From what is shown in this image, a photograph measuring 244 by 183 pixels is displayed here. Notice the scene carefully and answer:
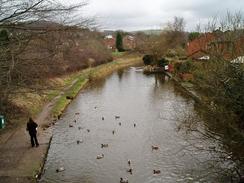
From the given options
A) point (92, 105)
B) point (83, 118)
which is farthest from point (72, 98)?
point (83, 118)

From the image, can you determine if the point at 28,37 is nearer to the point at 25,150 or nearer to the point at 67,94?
the point at 25,150

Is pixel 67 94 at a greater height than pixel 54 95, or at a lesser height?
lesser

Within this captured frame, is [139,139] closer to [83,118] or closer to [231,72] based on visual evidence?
[83,118]

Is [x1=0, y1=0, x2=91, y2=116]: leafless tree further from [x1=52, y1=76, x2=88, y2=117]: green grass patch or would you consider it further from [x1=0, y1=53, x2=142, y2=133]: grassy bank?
[x1=52, y1=76, x2=88, y2=117]: green grass patch

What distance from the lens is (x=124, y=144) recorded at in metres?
19.8

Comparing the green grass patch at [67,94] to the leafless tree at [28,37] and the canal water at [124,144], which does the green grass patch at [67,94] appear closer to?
the canal water at [124,144]

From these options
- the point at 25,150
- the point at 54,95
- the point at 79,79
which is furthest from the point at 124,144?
the point at 79,79

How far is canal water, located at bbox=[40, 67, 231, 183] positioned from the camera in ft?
51.1

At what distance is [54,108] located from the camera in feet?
92.7

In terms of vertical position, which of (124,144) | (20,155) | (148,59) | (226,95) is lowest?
(124,144)

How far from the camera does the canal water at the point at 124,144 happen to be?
51.1ft

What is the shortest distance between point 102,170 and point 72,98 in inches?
711

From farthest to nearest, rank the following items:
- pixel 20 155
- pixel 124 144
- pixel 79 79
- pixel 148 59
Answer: pixel 148 59 → pixel 79 79 → pixel 124 144 → pixel 20 155

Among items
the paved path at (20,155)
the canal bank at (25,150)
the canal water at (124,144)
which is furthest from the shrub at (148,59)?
the paved path at (20,155)
